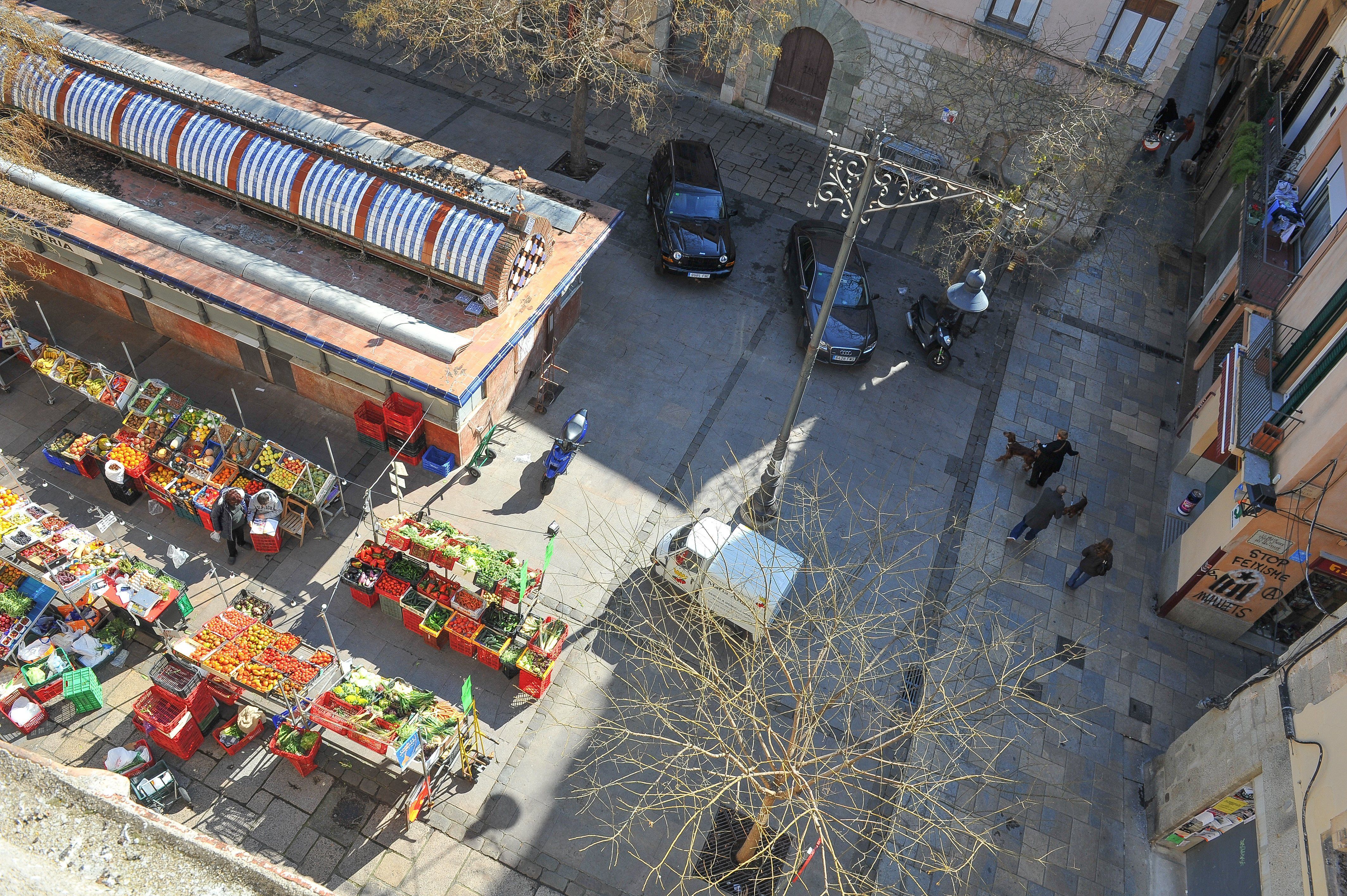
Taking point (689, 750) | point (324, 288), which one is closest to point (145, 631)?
point (324, 288)

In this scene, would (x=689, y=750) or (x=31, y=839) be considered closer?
(x=31, y=839)

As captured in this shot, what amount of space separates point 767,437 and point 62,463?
42.5 ft

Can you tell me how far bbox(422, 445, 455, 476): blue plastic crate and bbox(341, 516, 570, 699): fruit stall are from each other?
1.73m

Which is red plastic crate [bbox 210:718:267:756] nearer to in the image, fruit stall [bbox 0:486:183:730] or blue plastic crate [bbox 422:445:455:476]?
fruit stall [bbox 0:486:183:730]

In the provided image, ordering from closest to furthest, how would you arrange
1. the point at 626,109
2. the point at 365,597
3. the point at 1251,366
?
the point at 365,597
the point at 1251,366
the point at 626,109

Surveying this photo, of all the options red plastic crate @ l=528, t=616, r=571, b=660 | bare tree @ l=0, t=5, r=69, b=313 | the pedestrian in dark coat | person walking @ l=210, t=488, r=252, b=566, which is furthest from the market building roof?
the pedestrian in dark coat

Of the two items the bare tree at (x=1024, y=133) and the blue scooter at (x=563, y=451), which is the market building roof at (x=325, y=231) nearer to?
the blue scooter at (x=563, y=451)

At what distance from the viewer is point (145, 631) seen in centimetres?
1355

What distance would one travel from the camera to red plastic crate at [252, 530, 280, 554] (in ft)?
47.1

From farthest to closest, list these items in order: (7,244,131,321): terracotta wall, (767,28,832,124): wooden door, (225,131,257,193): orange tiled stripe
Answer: (767,28,832,124): wooden door
(7,244,131,321): terracotta wall
(225,131,257,193): orange tiled stripe

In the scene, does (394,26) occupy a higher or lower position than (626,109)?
higher

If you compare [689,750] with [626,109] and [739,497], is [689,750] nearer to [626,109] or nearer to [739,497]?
[739,497]

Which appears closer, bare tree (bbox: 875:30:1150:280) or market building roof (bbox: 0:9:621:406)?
market building roof (bbox: 0:9:621:406)

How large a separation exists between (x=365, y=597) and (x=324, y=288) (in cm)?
567
